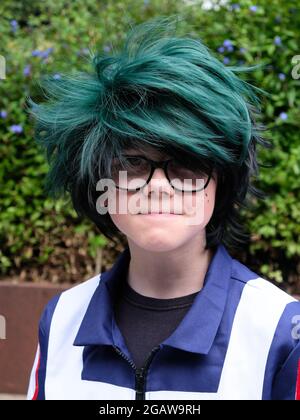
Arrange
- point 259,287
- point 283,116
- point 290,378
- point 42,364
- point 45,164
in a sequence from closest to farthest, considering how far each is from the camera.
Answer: point 290,378 → point 259,287 → point 42,364 → point 283,116 → point 45,164

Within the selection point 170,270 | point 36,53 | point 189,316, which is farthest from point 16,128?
point 189,316

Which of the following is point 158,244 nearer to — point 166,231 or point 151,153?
point 166,231

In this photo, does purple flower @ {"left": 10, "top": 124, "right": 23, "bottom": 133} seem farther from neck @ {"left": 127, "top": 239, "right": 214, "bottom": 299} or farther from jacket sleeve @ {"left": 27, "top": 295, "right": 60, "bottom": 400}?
neck @ {"left": 127, "top": 239, "right": 214, "bottom": 299}

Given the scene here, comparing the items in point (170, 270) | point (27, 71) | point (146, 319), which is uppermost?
point (27, 71)

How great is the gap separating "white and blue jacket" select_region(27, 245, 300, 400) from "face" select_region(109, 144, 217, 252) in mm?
160

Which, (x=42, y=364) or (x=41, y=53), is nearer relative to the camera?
(x=42, y=364)

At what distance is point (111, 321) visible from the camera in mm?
1438

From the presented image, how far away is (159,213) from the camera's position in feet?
4.29

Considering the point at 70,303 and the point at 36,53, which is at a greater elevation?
the point at 36,53

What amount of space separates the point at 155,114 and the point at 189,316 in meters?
0.45

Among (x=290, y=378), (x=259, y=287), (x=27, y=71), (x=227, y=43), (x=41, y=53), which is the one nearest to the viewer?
(x=290, y=378)

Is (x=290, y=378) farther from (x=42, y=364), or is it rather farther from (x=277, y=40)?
(x=277, y=40)

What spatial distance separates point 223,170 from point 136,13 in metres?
2.55

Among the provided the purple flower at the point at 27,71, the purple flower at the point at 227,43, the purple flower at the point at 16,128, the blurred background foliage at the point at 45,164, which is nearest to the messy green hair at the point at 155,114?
the blurred background foliage at the point at 45,164
